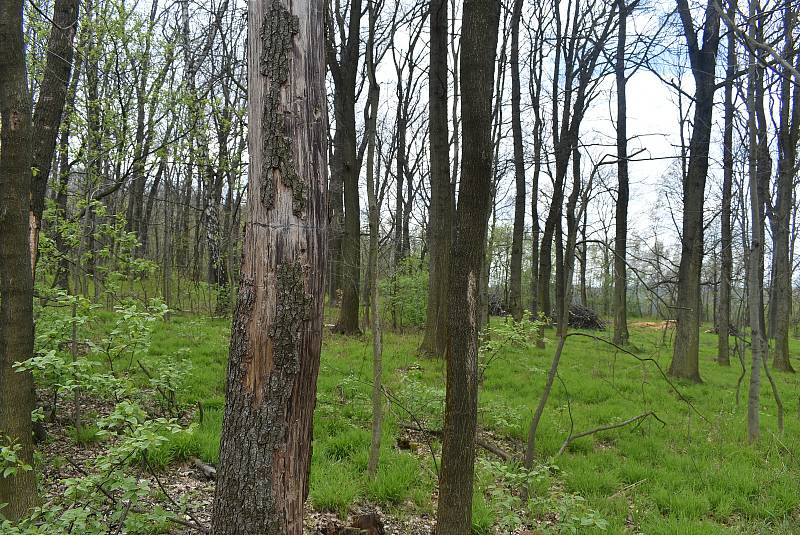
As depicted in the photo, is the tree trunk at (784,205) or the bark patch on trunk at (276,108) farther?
the tree trunk at (784,205)

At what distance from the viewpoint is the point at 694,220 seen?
10773 mm

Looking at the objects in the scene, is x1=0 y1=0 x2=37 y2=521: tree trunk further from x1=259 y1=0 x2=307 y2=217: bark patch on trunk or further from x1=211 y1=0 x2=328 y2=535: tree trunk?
x1=259 y1=0 x2=307 y2=217: bark patch on trunk

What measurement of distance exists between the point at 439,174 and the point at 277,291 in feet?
25.4

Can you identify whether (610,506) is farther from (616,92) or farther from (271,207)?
(616,92)

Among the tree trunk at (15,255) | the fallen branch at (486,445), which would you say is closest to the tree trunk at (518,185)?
the fallen branch at (486,445)

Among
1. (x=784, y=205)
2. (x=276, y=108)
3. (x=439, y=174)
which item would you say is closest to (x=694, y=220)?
(x=784, y=205)

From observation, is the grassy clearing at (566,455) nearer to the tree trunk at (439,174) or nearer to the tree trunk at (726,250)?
the tree trunk at (439,174)

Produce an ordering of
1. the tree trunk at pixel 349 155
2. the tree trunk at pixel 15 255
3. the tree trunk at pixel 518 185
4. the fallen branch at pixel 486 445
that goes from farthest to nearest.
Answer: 1. the tree trunk at pixel 518 185
2. the tree trunk at pixel 349 155
3. the fallen branch at pixel 486 445
4. the tree trunk at pixel 15 255

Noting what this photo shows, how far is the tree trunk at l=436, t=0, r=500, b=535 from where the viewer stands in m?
2.77

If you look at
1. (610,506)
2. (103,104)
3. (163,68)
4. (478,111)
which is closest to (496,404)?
(610,506)

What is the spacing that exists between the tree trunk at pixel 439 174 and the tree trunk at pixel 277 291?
716cm

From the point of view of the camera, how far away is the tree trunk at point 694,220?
1029 centimetres

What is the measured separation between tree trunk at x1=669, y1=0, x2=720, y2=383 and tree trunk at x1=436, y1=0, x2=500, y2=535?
31.4ft

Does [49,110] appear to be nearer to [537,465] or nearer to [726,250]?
[537,465]
